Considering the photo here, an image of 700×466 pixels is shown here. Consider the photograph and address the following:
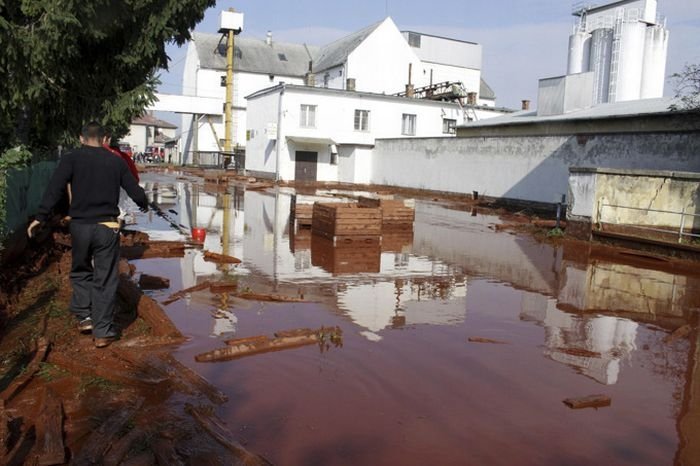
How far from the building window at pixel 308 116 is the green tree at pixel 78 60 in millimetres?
23716

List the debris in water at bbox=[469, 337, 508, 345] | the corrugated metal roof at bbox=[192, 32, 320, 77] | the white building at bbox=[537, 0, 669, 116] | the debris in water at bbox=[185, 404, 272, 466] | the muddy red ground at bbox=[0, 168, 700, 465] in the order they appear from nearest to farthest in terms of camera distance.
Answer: the debris in water at bbox=[185, 404, 272, 466]
the muddy red ground at bbox=[0, 168, 700, 465]
the debris in water at bbox=[469, 337, 508, 345]
the white building at bbox=[537, 0, 669, 116]
the corrugated metal roof at bbox=[192, 32, 320, 77]

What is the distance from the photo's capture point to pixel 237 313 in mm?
6855

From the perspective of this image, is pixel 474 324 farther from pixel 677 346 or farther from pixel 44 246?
pixel 44 246

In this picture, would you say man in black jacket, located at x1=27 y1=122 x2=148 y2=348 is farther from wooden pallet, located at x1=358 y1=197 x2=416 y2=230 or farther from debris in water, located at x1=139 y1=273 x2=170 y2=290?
wooden pallet, located at x1=358 y1=197 x2=416 y2=230

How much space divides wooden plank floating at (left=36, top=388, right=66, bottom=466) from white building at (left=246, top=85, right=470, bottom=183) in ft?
114

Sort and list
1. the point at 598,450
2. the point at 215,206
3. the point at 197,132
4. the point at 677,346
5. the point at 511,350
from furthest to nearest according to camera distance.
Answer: the point at 197,132, the point at 215,206, the point at 677,346, the point at 511,350, the point at 598,450

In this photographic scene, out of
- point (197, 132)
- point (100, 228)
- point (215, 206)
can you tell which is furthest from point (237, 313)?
point (197, 132)

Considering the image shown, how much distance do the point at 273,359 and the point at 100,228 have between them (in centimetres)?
194

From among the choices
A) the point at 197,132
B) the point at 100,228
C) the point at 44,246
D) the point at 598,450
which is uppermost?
the point at 197,132

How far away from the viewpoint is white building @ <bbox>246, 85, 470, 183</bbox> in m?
38.2

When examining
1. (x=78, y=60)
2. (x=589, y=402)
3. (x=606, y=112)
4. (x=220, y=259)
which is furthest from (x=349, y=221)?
(x=606, y=112)

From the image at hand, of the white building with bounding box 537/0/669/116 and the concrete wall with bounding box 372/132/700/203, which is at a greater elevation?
the white building with bounding box 537/0/669/116

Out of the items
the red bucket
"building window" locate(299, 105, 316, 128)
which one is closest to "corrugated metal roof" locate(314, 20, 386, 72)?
"building window" locate(299, 105, 316, 128)

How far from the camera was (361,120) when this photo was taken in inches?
1590
